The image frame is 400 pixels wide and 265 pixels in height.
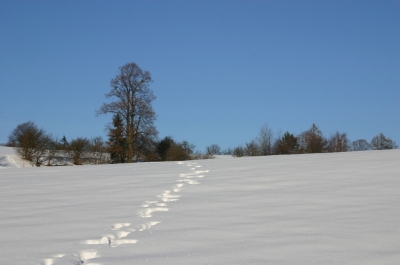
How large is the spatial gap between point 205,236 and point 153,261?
0.93 meters

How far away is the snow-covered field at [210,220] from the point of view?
4.42 meters

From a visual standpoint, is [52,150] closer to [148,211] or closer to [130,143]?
[130,143]

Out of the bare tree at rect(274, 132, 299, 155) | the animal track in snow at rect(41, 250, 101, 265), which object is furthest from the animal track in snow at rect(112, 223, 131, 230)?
the bare tree at rect(274, 132, 299, 155)

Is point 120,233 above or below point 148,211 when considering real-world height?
below

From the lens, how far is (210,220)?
5762 mm

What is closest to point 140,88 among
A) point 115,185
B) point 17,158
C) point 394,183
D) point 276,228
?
point 17,158

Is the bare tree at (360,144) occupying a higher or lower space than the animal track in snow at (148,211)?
higher

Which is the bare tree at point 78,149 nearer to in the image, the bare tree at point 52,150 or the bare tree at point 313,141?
the bare tree at point 52,150

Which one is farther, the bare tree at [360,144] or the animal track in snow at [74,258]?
the bare tree at [360,144]

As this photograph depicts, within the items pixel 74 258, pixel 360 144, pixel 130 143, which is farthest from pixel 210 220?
pixel 360 144

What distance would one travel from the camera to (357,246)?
454 cm

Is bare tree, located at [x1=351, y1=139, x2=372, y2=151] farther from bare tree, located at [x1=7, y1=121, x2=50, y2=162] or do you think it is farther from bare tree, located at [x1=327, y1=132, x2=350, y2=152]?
bare tree, located at [x1=7, y1=121, x2=50, y2=162]

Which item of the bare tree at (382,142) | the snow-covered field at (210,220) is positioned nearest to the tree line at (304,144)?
the bare tree at (382,142)

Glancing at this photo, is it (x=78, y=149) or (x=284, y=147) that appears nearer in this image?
(x=78, y=149)
